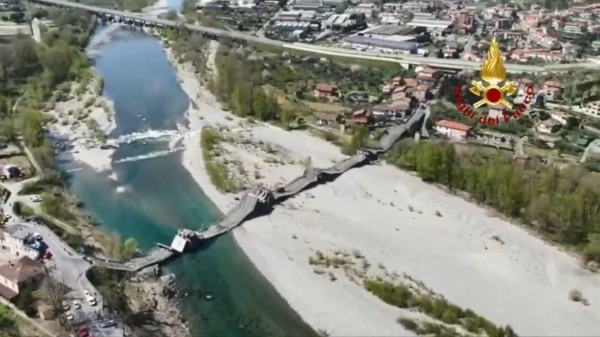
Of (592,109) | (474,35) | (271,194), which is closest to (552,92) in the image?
(592,109)

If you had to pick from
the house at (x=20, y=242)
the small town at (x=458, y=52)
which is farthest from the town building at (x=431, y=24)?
the house at (x=20, y=242)

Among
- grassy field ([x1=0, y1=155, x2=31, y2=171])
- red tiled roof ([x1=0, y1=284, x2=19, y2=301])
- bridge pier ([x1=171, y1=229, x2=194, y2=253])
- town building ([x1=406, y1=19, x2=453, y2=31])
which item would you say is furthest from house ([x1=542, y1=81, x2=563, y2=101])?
red tiled roof ([x1=0, y1=284, x2=19, y2=301])

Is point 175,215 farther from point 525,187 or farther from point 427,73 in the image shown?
point 427,73

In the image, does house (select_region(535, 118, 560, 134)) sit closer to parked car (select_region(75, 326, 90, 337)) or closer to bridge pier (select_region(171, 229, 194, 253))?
bridge pier (select_region(171, 229, 194, 253))

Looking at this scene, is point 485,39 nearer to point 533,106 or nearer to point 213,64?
point 533,106

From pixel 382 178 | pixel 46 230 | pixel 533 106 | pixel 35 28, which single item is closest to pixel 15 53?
pixel 35 28

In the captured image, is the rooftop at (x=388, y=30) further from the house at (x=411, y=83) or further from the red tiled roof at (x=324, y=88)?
the red tiled roof at (x=324, y=88)

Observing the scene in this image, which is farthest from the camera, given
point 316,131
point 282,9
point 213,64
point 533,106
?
point 282,9
